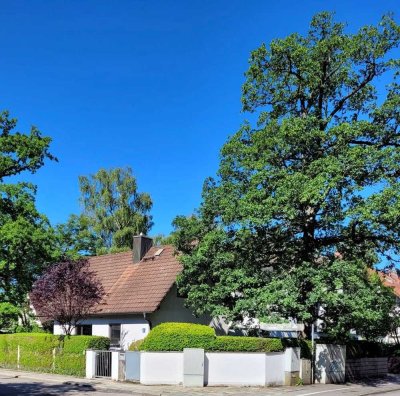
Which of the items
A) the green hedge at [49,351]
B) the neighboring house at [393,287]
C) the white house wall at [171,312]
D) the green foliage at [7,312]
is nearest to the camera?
the green hedge at [49,351]

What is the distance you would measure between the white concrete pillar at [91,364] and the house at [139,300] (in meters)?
6.31

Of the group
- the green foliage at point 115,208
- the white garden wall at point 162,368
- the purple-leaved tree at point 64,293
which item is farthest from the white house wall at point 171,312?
the green foliage at point 115,208

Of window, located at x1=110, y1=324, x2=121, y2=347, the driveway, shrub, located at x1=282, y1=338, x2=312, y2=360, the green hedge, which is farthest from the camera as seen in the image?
window, located at x1=110, y1=324, x2=121, y2=347

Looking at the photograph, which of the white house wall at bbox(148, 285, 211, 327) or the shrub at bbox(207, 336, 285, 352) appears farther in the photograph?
the white house wall at bbox(148, 285, 211, 327)

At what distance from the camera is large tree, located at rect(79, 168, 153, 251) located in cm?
5162

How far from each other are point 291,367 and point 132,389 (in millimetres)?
6610

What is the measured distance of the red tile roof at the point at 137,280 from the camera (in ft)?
99.3

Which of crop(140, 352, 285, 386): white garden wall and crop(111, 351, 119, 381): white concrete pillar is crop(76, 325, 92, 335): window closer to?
crop(111, 351, 119, 381): white concrete pillar

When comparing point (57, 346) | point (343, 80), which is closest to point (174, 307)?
point (57, 346)

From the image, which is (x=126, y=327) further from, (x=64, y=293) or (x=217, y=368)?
(x=217, y=368)

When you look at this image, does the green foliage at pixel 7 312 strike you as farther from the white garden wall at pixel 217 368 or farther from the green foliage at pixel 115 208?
the green foliage at pixel 115 208

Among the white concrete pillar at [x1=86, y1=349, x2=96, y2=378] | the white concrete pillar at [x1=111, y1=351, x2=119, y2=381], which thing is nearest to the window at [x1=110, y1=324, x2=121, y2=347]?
the white concrete pillar at [x1=86, y1=349, x2=96, y2=378]

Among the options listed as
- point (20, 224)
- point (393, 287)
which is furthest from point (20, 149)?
point (393, 287)

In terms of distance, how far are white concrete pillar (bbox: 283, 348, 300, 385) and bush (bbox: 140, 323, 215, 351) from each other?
3260mm
